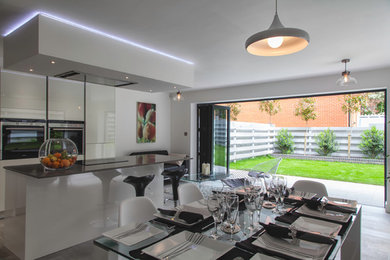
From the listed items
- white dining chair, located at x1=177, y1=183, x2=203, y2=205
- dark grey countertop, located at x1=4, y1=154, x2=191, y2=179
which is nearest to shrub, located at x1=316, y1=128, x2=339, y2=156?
dark grey countertop, located at x1=4, y1=154, x2=191, y2=179

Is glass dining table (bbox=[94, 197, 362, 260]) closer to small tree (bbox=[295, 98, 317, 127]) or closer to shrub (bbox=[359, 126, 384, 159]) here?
shrub (bbox=[359, 126, 384, 159])

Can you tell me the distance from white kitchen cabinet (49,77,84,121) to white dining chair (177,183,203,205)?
2.82m

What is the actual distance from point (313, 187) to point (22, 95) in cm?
424

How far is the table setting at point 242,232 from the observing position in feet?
3.85

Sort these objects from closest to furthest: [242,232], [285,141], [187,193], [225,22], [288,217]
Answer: [242,232], [288,217], [187,193], [225,22], [285,141]

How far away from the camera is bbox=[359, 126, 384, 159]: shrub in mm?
7113

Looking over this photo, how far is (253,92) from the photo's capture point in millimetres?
5688

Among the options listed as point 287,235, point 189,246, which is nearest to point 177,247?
point 189,246

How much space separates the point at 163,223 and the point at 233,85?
479 centimetres

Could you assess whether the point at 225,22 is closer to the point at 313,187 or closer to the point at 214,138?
the point at 313,187

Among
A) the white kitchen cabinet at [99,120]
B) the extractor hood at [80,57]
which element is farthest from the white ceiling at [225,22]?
the white kitchen cabinet at [99,120]

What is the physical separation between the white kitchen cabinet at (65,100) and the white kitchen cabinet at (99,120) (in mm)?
1188

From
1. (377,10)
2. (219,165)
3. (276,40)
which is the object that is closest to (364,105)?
(219,165)

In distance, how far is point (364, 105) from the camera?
268 inches
